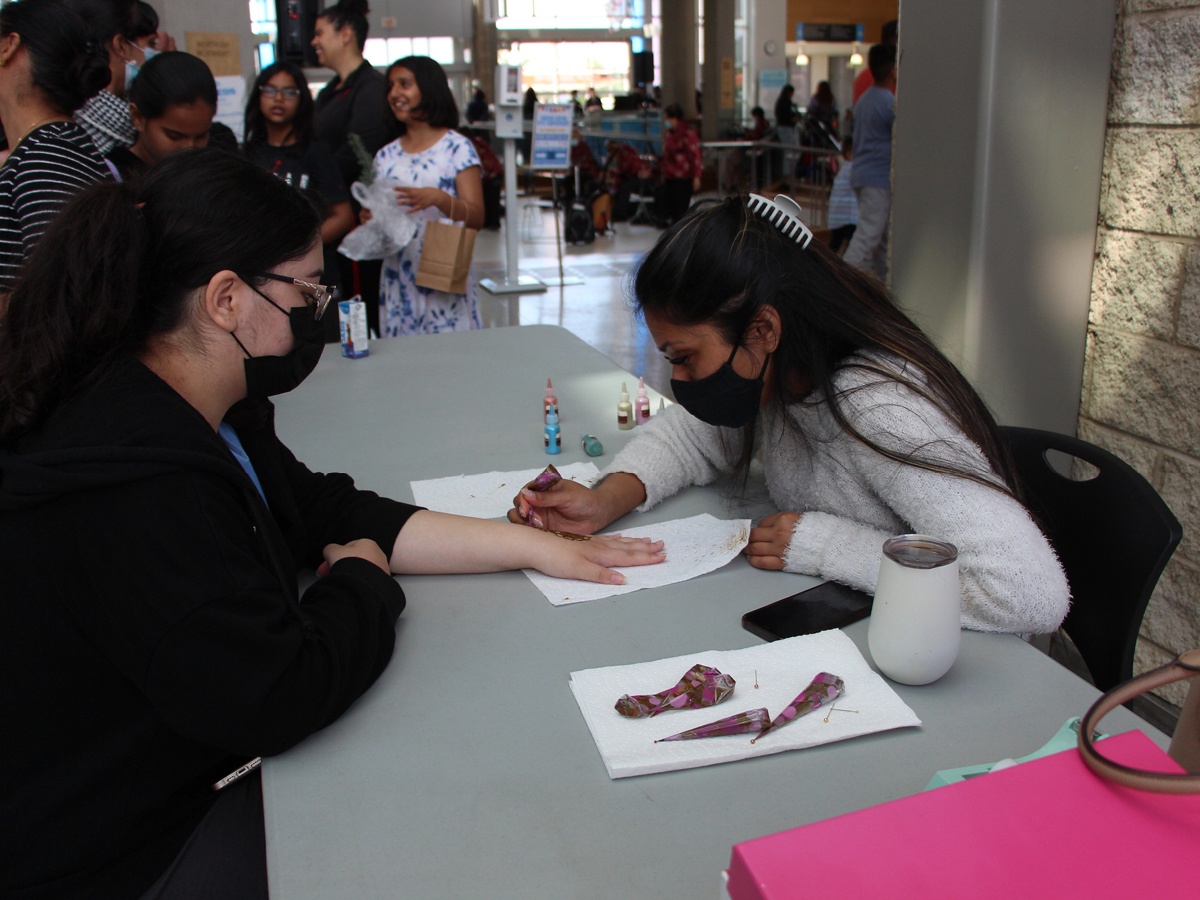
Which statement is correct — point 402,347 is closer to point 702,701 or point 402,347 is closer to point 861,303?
point 861,303

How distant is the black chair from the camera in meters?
1.30

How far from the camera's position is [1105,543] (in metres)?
1.37

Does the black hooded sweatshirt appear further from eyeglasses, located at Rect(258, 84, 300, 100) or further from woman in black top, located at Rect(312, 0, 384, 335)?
woman in black top, located at Rect(312, 0, 384, 335)

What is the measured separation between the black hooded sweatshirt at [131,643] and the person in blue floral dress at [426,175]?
8.28 feet

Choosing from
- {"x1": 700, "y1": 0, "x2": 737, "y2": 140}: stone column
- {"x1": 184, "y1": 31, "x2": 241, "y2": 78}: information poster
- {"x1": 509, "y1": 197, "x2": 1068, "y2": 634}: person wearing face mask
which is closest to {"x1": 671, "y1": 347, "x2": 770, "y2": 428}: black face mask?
{"x1": 509, "y1": 197, "x2": 1068, "y2": 634}: person wearing face mask

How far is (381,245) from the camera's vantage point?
3.37 meters

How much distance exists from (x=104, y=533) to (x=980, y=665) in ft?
3.07

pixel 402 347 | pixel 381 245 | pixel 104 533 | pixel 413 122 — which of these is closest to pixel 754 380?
pixel 104 533

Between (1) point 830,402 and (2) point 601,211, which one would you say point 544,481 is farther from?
(2) point 601,211

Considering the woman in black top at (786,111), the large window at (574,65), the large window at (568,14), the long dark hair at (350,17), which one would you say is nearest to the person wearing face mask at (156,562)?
the long dark hair at (350,17)

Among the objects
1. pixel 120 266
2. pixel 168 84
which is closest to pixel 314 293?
pixel 120 266

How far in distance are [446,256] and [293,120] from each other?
0.71m

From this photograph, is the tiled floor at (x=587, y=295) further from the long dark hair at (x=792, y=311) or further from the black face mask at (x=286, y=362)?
the black face mask at (x=286, y=362)

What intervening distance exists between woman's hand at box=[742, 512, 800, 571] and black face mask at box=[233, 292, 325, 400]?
0.65 metres
